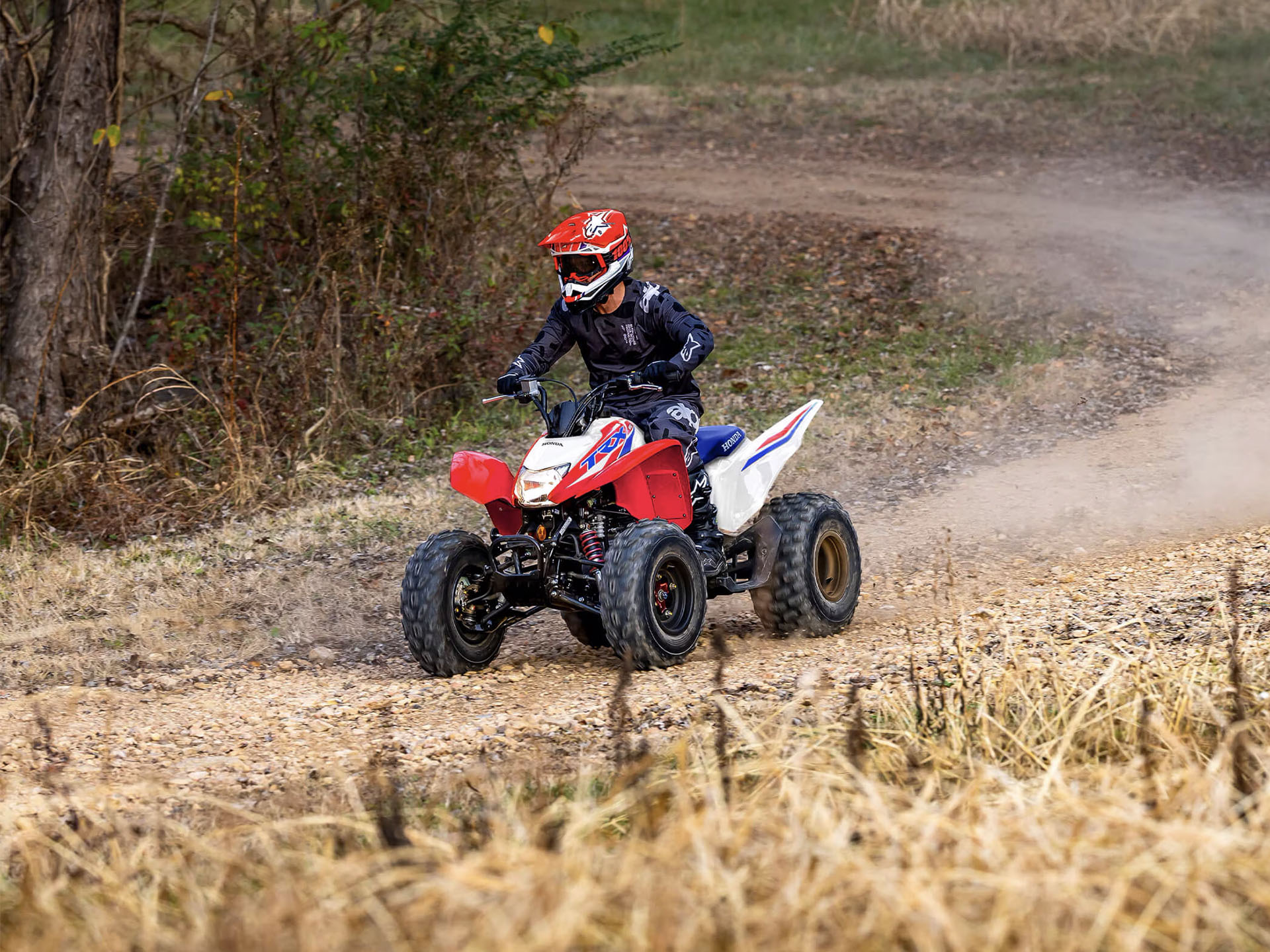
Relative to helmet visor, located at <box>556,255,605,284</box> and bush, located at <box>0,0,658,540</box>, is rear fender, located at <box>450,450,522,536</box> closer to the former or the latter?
helmet visor, located at <box>556,255,605,284</box>

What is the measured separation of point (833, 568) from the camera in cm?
736

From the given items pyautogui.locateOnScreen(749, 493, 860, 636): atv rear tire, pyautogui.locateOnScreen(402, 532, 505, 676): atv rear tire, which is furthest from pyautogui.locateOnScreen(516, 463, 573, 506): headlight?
pyautogui.locateOnScreen(749, 493, 860, 636): atv rear tire

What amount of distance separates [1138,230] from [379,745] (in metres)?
12.8

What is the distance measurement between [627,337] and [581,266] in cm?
43

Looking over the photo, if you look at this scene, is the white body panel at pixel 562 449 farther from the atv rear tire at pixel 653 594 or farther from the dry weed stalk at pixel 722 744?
the dry weed stalk at pixel 722 744

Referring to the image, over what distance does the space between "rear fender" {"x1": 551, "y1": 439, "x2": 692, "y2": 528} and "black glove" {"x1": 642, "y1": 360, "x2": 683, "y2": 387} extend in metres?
0.31

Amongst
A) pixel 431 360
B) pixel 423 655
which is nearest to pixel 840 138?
pixel 431 360

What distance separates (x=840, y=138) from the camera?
1909 centimetres

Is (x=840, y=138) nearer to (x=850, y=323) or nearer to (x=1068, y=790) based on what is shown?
(x=850, y=323)

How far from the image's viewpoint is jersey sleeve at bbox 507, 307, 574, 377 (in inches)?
268

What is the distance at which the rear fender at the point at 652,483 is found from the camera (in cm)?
634

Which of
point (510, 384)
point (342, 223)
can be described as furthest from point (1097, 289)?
point (510, 384)

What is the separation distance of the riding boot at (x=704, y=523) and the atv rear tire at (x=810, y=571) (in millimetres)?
305

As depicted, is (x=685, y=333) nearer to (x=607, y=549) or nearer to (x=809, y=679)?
(x=607, y=549)
